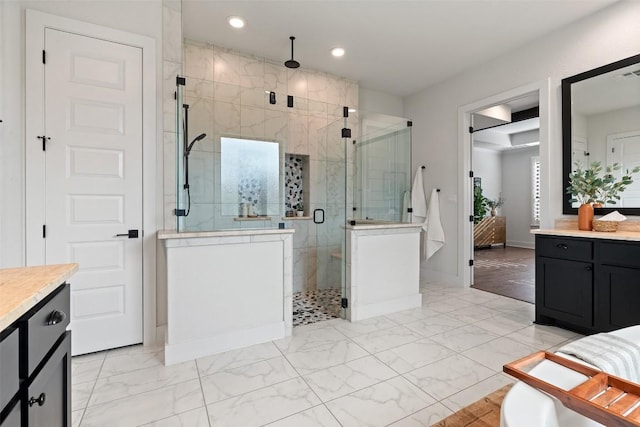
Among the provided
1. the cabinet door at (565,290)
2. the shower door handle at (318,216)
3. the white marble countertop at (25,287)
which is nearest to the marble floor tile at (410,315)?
the cabinet door at (565,290)

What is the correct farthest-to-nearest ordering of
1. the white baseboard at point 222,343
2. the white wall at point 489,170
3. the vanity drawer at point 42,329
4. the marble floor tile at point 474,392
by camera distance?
the white wall at point 489,170
the white baseboard at point 222,343
the marble floor tile at point 474,392
the vanity drawer at point 42,329

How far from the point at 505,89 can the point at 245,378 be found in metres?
4.21

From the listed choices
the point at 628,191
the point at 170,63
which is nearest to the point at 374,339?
the point at 628,191

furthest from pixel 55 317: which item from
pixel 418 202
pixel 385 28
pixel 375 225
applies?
pixel 418 202

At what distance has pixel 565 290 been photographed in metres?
2.74

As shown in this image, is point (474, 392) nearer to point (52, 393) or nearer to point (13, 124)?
point (52, 393)

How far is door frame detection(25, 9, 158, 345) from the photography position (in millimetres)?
2186

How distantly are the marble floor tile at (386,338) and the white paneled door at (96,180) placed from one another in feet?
6.24

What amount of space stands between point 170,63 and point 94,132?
851 mm

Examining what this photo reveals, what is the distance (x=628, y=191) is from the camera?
281 cm

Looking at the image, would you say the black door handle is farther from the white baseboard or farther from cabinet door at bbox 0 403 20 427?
cabinet door at bbox 0 403 20 427

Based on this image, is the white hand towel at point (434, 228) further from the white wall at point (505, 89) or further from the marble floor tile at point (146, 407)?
the marble floor tile at point (146, 407)

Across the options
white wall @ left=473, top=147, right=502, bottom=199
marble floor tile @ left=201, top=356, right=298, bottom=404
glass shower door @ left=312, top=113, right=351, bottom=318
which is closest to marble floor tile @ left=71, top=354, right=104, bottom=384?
marble floor tile @ left=201, top=356, right=298, bottom=404

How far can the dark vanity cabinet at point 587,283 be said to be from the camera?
235 cm
